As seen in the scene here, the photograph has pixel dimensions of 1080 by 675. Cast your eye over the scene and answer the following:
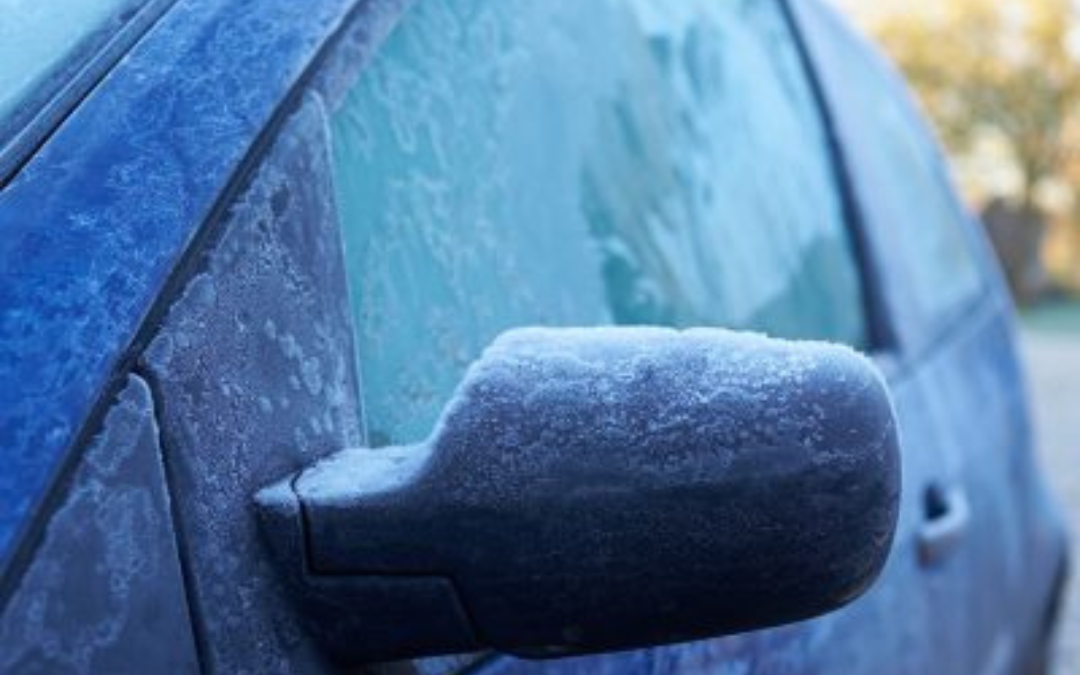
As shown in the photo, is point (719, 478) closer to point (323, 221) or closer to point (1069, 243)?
point (323, 221)

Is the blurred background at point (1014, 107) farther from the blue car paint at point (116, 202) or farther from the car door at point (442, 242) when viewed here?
the blue car paint at point (116, 202)

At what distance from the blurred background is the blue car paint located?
82.3 ft

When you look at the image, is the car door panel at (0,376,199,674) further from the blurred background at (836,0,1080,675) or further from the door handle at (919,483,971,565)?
the blurred background at (836,0,1080,675)

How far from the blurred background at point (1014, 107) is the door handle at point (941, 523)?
23737 mm

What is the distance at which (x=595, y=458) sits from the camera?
112 cm

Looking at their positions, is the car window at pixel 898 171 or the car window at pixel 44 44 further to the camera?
the car window at pixel 898 171

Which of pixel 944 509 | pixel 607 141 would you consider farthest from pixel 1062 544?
pixel 607 141

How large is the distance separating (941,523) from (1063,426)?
33.4 feet

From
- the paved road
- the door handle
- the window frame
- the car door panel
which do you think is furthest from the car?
the paved road

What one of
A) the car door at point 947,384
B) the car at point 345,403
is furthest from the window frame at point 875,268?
the car at point 345,403

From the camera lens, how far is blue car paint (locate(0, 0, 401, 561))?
1082 millimetres

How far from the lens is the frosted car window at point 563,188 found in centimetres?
150

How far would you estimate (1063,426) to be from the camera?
12258 millimetres

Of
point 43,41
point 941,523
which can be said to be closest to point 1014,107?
point 941,523
